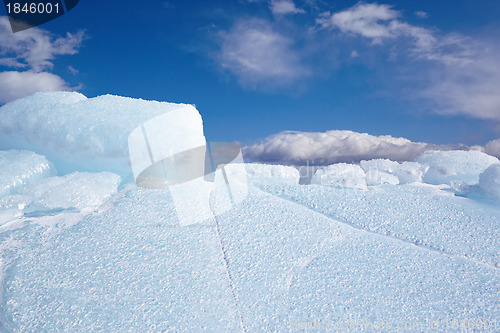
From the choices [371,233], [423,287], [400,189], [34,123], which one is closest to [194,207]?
[371,233]

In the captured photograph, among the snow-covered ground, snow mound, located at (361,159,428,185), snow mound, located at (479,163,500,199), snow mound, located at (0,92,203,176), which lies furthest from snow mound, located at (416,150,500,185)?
snow mound, located at (0,92,203,176)

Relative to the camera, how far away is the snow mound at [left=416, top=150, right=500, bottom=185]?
299 cm

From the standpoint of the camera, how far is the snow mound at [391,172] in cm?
279

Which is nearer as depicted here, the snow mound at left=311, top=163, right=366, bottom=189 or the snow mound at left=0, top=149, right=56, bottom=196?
the snow mound at left=0, top=149, right=56, bottom=196

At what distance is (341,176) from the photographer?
2.49m

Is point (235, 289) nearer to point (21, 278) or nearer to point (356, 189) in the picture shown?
point (21, 278)

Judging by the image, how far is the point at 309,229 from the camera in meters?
1.80

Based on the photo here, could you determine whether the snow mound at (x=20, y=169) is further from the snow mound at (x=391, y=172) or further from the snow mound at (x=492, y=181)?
the snow mound at (x=492, y=181)

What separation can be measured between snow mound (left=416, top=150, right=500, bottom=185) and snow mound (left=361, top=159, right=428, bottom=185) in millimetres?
115

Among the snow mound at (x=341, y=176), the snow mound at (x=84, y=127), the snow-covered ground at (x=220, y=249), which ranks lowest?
the snow-covered ground at (x=220, y=249)

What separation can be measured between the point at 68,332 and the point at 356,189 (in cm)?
180

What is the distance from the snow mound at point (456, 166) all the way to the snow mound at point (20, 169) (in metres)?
3.00

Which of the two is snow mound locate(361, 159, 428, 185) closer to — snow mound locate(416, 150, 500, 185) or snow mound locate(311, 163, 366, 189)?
snow mound locate(416, 150, 500, 185)

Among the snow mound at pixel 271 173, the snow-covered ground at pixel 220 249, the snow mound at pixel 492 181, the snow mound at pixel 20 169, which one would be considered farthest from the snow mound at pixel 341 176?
the snow mound at pixel 20 169
